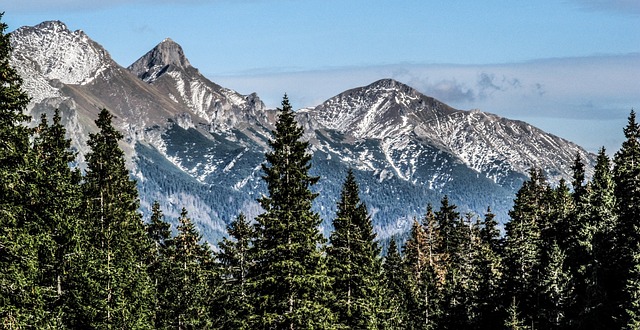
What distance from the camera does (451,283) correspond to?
308ft

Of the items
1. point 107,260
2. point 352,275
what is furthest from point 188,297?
point 107,260

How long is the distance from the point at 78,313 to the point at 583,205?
4047 cm

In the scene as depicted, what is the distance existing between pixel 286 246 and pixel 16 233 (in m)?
14.9

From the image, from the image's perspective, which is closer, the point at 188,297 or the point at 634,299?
the point at 634,299

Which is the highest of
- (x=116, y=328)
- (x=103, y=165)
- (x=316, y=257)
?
(x=103, y=165)

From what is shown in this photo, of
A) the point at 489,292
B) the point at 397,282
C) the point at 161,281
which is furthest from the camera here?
the point at 397,282

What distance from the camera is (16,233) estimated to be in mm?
22875

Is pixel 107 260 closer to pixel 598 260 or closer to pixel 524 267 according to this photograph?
pixel 598 260

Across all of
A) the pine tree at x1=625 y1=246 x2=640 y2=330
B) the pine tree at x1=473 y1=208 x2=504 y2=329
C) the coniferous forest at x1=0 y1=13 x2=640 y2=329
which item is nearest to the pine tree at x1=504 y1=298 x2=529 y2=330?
the coniferous forest at x1=0 y1=13 x2=640 y2=329

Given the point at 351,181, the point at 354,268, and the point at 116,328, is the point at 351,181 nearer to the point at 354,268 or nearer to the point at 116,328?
the point at 354,268

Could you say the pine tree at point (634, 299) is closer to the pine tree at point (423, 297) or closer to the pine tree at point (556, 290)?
the pine tree at point (556, 290)

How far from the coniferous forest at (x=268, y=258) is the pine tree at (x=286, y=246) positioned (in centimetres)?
6

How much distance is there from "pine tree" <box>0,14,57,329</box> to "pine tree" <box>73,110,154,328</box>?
1125cm

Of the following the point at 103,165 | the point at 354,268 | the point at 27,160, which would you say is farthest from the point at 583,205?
the point at 27,160
